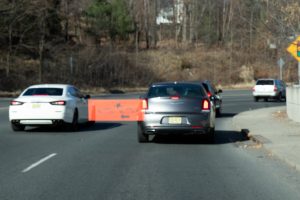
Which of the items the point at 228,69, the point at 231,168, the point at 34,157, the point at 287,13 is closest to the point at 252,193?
the point at 231,168

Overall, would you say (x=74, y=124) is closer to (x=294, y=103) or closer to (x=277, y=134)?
(x=277, y=134)

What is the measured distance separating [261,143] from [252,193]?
6377 millimetres

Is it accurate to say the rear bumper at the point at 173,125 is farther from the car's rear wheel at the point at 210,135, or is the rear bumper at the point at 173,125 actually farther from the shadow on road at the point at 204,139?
the shadow on road at the point at 204,139

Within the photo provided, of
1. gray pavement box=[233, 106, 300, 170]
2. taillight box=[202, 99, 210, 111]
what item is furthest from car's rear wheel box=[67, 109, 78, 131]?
taillight box=[202, 99, 210, 111]

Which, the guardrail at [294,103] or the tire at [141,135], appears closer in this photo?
the tire at [141,135]

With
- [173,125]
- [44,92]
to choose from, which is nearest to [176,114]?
[173,125]

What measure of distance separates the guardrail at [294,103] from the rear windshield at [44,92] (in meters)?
7.96

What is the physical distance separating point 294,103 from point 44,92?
870cm

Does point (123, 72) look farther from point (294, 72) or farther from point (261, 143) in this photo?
point (261, 143)

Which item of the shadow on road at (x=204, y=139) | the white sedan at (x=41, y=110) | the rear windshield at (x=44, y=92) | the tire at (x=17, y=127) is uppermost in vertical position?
the rear windshield at (x=44, y=92)

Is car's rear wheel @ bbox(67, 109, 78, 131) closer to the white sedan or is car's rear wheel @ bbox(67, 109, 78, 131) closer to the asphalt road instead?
the white sedan

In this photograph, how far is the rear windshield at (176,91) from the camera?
15470mm

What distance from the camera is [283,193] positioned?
8.81m

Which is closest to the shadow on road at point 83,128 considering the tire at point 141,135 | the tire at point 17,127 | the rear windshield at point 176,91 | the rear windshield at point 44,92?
the tire at point 17,127
